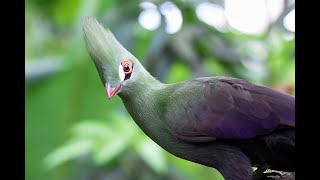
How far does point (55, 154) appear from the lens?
3.00m

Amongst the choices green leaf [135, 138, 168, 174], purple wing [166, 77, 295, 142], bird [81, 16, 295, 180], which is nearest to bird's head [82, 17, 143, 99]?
bird [81, 16, 295, 180]

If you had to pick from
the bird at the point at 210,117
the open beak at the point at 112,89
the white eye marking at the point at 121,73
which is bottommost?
the bird at the point at 210,117

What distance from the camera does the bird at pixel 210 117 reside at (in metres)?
1.11

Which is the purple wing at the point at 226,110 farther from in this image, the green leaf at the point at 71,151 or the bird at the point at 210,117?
the green leaf at the point at 71,151

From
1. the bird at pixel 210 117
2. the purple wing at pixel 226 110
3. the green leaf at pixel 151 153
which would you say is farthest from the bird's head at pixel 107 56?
the green leaf at pixel 151 153

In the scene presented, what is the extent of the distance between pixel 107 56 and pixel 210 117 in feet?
0.79

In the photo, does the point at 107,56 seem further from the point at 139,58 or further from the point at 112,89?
the point at 139,58

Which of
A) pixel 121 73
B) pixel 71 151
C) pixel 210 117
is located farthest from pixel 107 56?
pixel 71 151

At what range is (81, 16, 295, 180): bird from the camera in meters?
1.11

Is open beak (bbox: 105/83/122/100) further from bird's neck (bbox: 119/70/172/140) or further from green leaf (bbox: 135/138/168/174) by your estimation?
green leaf (bbox: 135/138/168/174)
